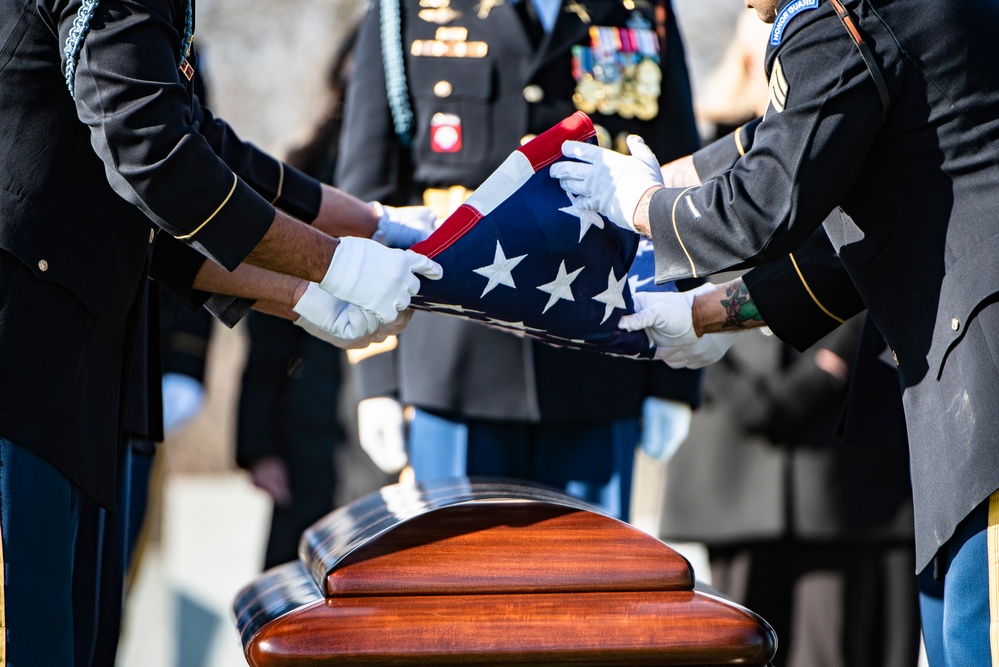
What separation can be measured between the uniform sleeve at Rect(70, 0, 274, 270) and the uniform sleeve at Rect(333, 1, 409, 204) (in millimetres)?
872

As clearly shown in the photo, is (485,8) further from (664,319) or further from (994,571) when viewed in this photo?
Result: (994,571)

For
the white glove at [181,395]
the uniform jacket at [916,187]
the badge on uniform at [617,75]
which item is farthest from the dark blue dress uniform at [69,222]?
the white glove at [181,395]

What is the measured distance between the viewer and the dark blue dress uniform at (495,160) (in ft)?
8.82

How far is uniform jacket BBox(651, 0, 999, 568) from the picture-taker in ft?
5.62

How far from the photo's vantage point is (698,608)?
5.45 ft

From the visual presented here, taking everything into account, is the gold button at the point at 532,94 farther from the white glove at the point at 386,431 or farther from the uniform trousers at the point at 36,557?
the uniform trousers at the point at 36,557

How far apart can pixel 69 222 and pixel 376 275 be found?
18.6 inches

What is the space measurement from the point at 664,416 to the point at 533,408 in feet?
1.12

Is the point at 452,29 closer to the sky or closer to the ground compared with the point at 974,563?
closer to the sky

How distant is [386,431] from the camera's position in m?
2.79

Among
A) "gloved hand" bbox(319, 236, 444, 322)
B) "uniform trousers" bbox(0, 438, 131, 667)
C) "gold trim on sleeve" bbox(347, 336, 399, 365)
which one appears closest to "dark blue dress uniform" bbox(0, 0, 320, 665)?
"uniform trousers" bbox(0, 438, 131, 667)

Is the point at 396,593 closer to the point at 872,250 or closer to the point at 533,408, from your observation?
the point at 872,250

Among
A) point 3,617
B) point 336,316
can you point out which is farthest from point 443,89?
point 3,617

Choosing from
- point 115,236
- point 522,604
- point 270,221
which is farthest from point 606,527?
point 115,236
